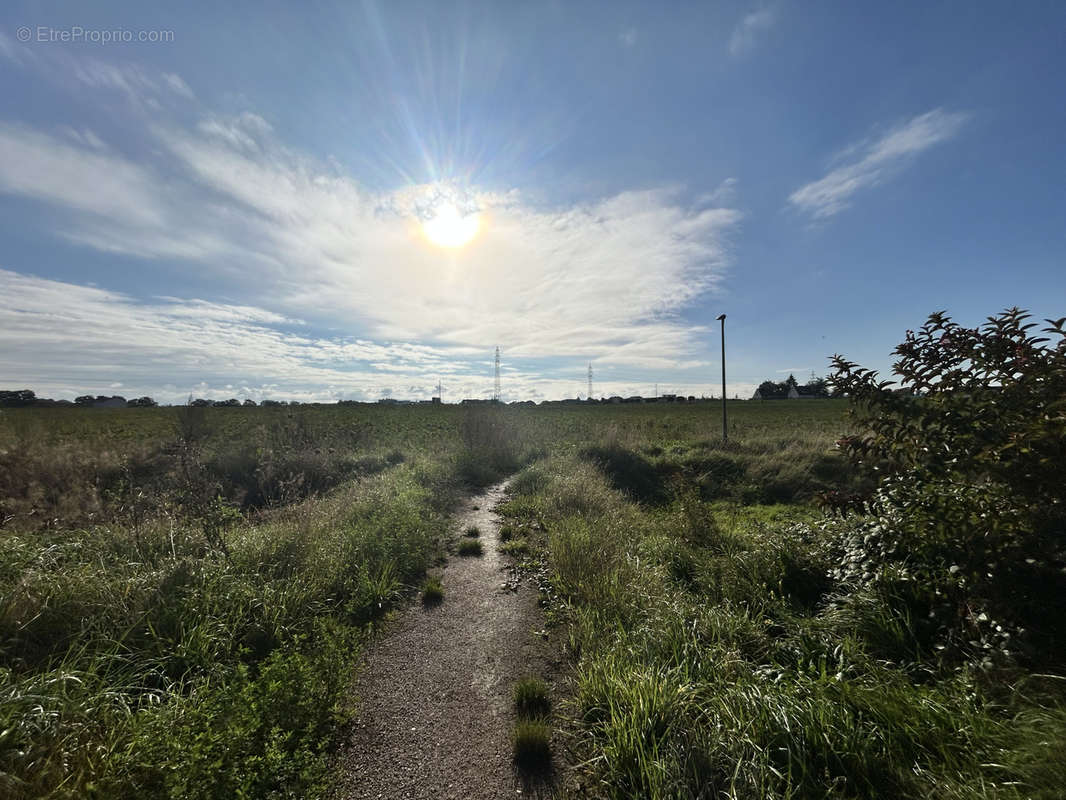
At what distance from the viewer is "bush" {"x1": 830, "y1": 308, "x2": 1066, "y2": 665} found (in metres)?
3.11

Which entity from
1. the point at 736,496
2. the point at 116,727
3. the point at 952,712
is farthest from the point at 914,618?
the point at 736,496

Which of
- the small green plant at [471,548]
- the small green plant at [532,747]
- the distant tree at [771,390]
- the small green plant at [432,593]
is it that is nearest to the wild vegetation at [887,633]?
the small green plant at [532,747]

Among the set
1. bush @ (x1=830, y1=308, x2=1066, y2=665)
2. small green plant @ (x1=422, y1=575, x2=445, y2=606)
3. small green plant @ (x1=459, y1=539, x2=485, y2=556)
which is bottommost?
small green plant @ (x1=422, y1=575, x2=445, y2=606)

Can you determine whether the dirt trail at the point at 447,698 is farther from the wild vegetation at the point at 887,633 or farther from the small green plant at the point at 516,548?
the small green plant at the point at 516,548

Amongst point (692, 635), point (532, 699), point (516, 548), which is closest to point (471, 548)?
point (516, 548)

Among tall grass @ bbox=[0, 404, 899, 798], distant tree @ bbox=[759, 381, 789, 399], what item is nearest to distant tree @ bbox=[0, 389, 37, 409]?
tall grass @ bbox=[0, 404, 899, 798]

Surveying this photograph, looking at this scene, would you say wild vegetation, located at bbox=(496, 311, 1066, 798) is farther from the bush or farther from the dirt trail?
the dirt trail

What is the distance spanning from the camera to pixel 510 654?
16.1ft

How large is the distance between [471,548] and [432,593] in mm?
1937

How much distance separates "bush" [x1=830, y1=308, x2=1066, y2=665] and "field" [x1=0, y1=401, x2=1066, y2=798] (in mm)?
306

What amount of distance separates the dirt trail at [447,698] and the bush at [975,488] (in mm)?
3829

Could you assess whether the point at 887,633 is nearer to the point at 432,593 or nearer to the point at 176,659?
the point at 432,593

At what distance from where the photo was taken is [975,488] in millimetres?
3576

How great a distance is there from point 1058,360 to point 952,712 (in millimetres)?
2819
